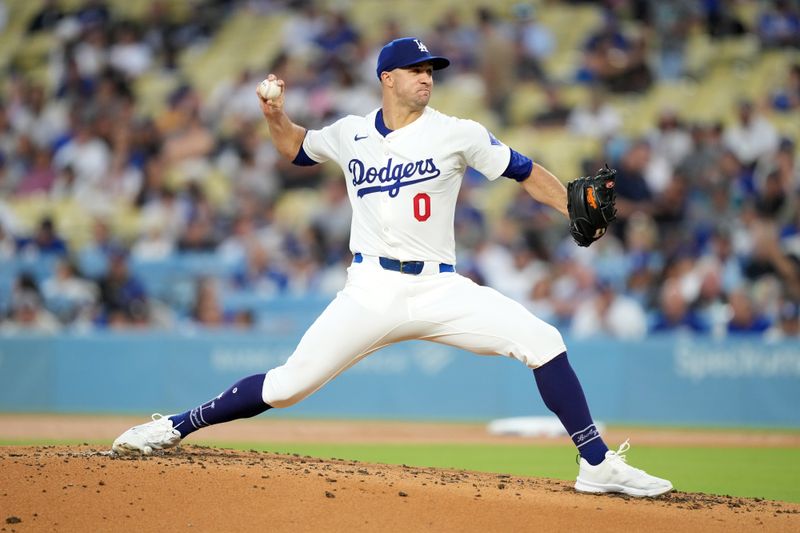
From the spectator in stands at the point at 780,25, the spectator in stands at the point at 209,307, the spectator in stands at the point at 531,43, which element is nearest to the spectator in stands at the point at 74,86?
the spectator in stands at the point at 209,307

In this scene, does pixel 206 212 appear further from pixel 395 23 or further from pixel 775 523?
pixel 775 523

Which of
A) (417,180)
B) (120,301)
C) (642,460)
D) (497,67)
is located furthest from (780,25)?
(417,180)

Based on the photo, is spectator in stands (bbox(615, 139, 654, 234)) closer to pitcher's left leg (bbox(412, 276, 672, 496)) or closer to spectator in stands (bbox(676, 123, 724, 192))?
spectator in stands (bbox(676, 123, 724, 192))

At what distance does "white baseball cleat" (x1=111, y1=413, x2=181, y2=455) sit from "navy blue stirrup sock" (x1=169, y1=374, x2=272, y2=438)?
0.08m

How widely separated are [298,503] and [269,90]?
198cm

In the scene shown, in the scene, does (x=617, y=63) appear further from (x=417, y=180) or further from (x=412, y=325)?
(x=412, y=325)

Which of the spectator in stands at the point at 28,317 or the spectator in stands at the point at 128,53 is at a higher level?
the spectator in stands at the point at 128,53

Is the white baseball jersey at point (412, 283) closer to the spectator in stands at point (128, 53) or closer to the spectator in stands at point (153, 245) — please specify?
the spectator in stands at point (153, 245)

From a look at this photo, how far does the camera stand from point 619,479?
5.27 metres

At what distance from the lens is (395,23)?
1725 cm

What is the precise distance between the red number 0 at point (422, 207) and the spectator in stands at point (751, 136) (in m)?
9.07

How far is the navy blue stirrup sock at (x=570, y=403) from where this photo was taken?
17.4 feet

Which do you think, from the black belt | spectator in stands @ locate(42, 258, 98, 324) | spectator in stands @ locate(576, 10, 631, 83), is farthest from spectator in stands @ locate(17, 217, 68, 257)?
the black belt

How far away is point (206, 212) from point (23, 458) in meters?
9.17
